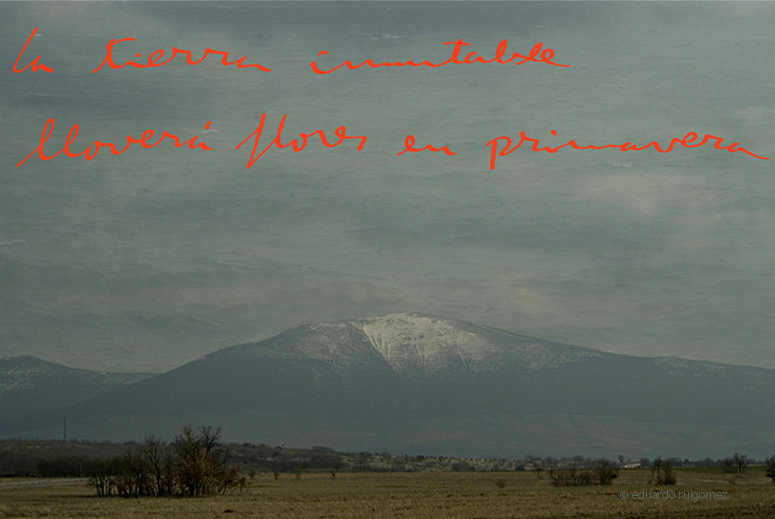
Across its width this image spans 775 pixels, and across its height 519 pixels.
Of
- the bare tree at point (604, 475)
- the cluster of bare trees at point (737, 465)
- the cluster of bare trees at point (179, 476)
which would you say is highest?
the cluster of bare trees at point (179, 476)

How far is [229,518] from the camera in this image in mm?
48812

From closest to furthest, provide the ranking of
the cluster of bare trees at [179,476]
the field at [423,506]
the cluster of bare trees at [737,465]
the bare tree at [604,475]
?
the field at [423,506] < the cluster of bare trees at [179,476] < the bare tree at [604,475] < the cluster of bare trees at [737,465]

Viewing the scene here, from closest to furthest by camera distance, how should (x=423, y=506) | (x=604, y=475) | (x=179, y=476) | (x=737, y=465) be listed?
(x=423, y=506) → (x=179, y=476) → (x=604, y=475) → (x=737, y=465)

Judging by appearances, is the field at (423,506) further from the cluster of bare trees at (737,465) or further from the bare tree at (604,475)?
the cluster of bare trees at (737,465)

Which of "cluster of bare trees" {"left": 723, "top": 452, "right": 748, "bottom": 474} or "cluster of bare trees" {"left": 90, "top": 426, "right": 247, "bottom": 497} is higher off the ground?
"cluster of bare trees" {"left": 90, "top": 426, "right": 247, "bottom": 497}

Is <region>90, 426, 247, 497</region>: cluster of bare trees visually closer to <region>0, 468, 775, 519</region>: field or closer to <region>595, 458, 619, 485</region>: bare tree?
<region>0, 468, 775, 519</region>: field

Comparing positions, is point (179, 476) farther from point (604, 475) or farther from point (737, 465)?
point (737, 465)

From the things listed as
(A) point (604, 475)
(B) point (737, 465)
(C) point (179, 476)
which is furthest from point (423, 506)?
(B) point (737, 465)

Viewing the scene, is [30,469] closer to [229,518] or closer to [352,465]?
[352,465]

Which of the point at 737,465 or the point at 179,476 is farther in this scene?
the point at 737,465

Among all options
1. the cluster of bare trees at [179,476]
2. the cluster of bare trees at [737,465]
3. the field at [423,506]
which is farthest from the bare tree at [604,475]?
the cluster of bare trees at [737,465]

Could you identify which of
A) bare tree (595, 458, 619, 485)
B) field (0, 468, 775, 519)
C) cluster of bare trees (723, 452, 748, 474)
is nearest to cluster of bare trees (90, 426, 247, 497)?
field (0, 468, 775, 519)

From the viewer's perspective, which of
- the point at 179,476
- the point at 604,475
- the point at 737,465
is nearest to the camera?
the point at 179,476

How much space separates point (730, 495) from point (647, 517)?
572 inches
